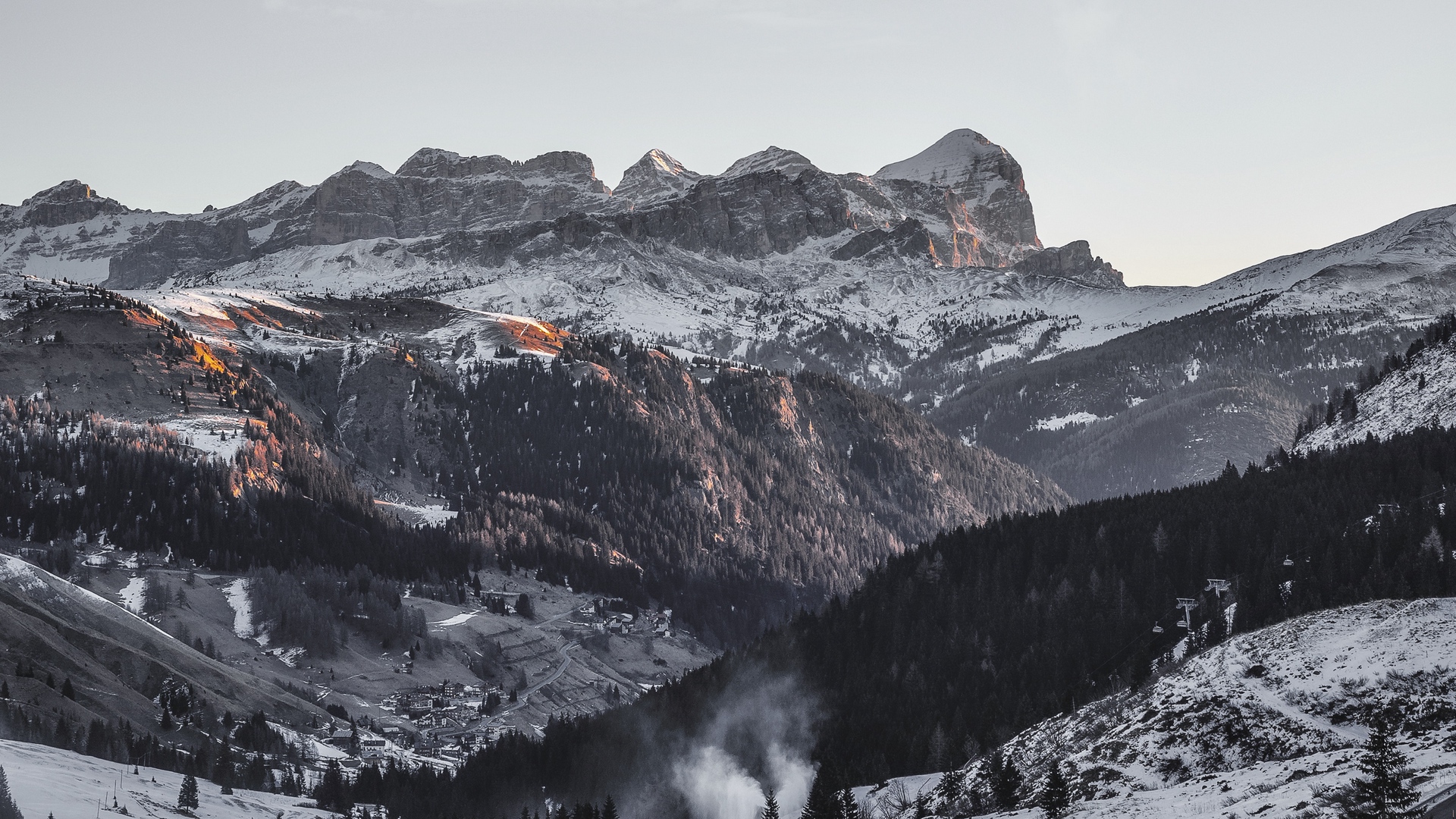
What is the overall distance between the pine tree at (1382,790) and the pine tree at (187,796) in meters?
110

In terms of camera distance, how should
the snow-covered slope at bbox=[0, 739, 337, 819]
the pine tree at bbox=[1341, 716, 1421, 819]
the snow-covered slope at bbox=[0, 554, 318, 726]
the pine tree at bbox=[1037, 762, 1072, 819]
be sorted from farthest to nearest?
the snow-covered slope at bbox=[0, 554, 318, 726] → the snow-covered slope at bbox=[0, 739, 337, 819] → the pine tree at bbox=[1037, 762, 1072, 819] → the pine tree at bbox=[1341, 716, 1421, 819]

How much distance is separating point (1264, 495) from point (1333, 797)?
110880 mm

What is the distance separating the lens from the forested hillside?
156 m

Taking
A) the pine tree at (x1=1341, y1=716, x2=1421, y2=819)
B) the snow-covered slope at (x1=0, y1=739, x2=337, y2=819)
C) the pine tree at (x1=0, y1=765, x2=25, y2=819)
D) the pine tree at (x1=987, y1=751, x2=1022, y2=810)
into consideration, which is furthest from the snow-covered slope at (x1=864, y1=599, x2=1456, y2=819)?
the pine tree at (x1=0, y1=765, x2=25, y2=819)

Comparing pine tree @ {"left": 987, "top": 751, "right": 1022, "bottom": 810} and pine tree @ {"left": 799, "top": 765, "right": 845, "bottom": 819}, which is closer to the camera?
pine tree @ {"left": 987, "top": 751, "right": 1022, "bottom": 810}

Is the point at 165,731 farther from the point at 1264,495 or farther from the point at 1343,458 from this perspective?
the point at 1343,458

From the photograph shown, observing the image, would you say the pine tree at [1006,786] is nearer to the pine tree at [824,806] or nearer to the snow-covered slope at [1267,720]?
the snow-covered slope at [1267,720]

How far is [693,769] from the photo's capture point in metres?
188

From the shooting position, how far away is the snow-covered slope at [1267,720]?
313ft

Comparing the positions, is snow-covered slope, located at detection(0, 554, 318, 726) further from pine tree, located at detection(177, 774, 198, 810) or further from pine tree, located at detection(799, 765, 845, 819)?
pine tree, located at detection(799, 765, 845, 819)

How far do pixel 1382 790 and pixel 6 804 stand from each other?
10741 centimetres

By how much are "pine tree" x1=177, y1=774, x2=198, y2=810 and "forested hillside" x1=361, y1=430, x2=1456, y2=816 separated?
33886 mm

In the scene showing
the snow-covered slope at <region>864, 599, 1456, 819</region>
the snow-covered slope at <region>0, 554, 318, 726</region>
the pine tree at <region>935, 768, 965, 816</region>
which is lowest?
the snow-covered slope at <region>0, 554, 318, 726</region>

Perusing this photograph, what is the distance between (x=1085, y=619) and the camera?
591 feet
